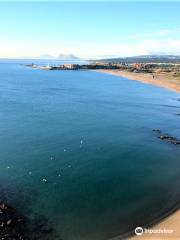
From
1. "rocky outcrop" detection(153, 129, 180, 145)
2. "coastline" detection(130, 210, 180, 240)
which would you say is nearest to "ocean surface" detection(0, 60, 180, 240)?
"coastline" detection(130, 210, 180, 240)

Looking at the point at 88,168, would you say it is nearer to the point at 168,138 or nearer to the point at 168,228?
the point at 168,228

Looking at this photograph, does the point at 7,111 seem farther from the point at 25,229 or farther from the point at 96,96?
the point at 25,229

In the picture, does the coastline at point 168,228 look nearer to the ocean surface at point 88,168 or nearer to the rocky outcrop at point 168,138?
the ocean surface at point 88,168

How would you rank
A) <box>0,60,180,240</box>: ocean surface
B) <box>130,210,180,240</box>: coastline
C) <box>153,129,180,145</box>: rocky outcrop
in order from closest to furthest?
<box>130,210,180,240</box>: coastline → <box>0,60,180,240</box>: ocean surface → <box>153,129,180,145</box>: rocky outcrop

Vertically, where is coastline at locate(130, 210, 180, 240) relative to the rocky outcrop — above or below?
below

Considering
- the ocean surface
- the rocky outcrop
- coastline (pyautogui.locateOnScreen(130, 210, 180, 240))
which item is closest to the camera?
coastline (pyautogui.locateOnScreen(130, 210, 180, 240))

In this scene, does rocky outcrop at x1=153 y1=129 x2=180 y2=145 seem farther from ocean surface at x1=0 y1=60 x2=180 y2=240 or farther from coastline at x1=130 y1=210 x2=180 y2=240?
coastline at x1=130 y1=210 x2=180 y2=240

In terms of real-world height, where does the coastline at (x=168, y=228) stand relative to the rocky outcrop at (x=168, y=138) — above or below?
below

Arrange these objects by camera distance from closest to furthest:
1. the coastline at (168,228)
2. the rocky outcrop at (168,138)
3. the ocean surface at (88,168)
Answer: the coastline at (168,228) < the ocean surface at (88,168) < the rocky outcrop at (168,138)

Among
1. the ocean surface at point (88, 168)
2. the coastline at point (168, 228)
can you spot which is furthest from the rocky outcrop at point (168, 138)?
the coastline at point (168, 228)
